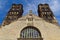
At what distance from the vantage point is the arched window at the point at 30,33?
115ft

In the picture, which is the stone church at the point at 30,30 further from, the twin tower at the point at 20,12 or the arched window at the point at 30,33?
the twin tower at the point at 20,12

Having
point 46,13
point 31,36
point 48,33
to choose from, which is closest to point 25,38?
point 31,36

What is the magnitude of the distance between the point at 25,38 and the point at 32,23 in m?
3.11

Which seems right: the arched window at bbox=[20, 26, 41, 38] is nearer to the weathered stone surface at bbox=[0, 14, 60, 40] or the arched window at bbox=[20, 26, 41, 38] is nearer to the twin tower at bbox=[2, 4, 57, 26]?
the weathered stone surface at bbox=[0, 14, 60, 40]

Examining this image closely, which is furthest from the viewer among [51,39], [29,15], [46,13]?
[46,13]

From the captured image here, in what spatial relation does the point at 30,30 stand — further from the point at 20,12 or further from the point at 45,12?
the point at 45,12

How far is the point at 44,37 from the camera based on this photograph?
3453 cm

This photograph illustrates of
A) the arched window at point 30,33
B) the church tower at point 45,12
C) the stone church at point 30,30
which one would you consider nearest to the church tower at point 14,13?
the church tower at point 45,12

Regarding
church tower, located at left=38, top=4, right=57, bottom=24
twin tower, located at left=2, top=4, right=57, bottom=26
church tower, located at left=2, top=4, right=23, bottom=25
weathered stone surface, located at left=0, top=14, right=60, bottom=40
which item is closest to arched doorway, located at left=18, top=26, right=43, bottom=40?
weathered stone surface, located at left=0, top=14, right=60, bottom=40

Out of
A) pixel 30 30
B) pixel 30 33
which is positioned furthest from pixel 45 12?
pixel 30 33

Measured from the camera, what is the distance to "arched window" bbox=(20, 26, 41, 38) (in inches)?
1384

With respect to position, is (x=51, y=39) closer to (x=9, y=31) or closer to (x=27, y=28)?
(x=27, y=28)

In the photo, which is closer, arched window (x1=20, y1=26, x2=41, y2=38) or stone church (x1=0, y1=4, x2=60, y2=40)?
stone church (x1=0, y1=4, x2=60, y2=40)

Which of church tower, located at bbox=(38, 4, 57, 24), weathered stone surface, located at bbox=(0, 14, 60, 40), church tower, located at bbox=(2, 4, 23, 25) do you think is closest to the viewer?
weathered stone surface, located at bbox=(0, 14, 60, 40)
